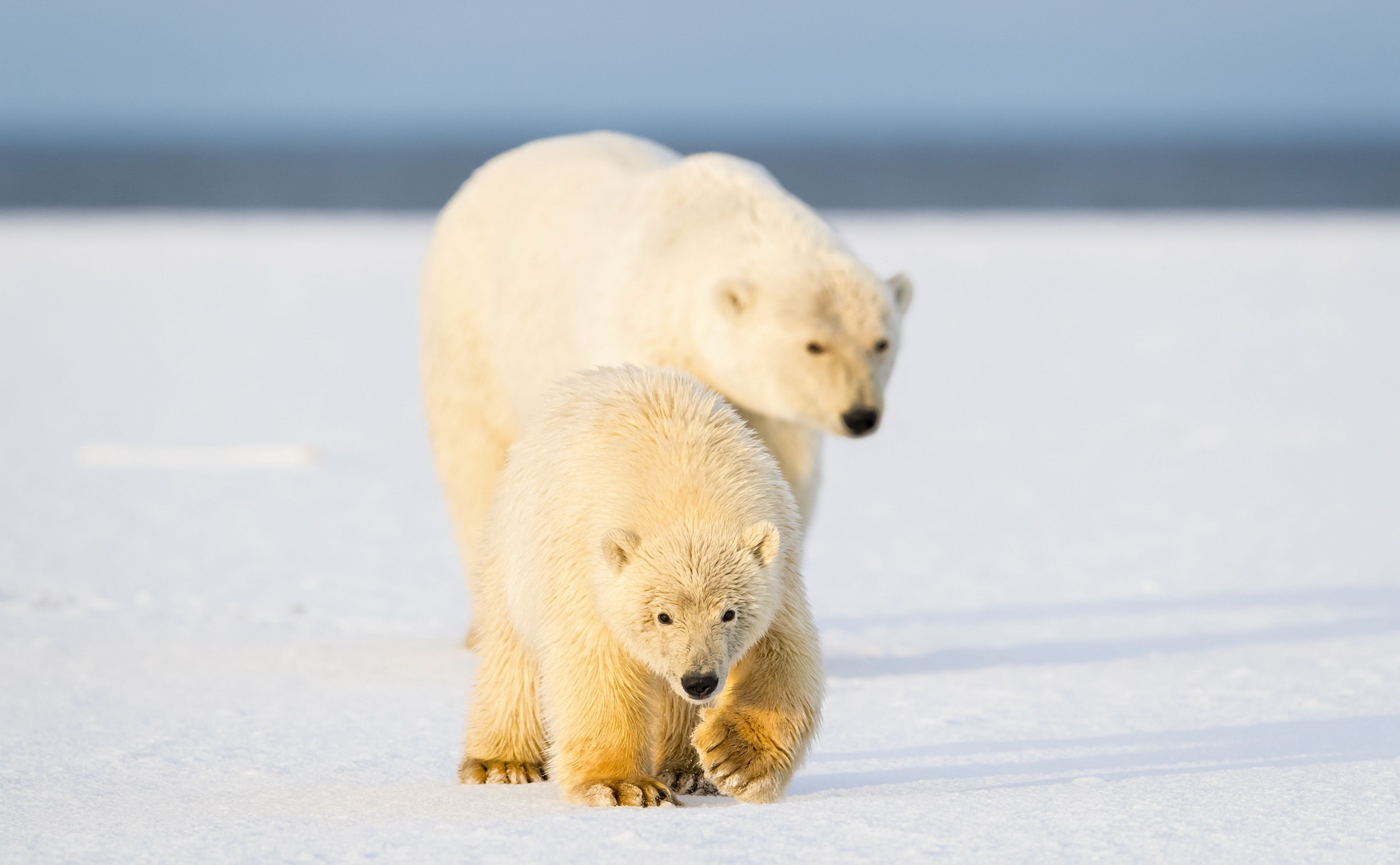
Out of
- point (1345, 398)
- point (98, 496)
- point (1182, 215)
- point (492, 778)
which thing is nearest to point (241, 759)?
point (492, 778)

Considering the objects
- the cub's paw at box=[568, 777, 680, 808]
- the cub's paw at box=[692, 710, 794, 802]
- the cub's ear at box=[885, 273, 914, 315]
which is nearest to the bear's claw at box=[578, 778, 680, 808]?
the cub's paw at box=[568, 777, 680, 808]

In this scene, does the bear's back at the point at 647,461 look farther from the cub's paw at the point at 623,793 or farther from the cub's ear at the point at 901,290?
the cub's ear at the point at 901,290

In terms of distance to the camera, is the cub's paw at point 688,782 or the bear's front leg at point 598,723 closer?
the bear's front leg at point 598,723

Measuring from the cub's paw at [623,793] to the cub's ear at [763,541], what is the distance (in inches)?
20.5

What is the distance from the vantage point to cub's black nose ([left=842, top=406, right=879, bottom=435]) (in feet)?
17.4

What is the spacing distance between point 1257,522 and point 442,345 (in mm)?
3790

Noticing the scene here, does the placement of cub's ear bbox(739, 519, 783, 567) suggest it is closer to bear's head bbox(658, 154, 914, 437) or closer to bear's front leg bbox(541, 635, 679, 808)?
bear's front leg bbox(541, 635, 679, 808)

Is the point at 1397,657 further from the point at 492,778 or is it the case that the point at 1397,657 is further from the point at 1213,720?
the point at 492,778

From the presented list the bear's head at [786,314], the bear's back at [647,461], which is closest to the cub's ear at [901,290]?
the bear's head at [786,314]

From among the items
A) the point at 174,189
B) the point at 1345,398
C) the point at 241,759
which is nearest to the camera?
the point at 241,759

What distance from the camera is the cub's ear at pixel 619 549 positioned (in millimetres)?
3494

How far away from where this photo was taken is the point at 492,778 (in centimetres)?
393

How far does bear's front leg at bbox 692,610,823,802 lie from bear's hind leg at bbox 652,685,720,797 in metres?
0.14

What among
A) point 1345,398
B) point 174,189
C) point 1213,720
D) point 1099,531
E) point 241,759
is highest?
point 174,189
